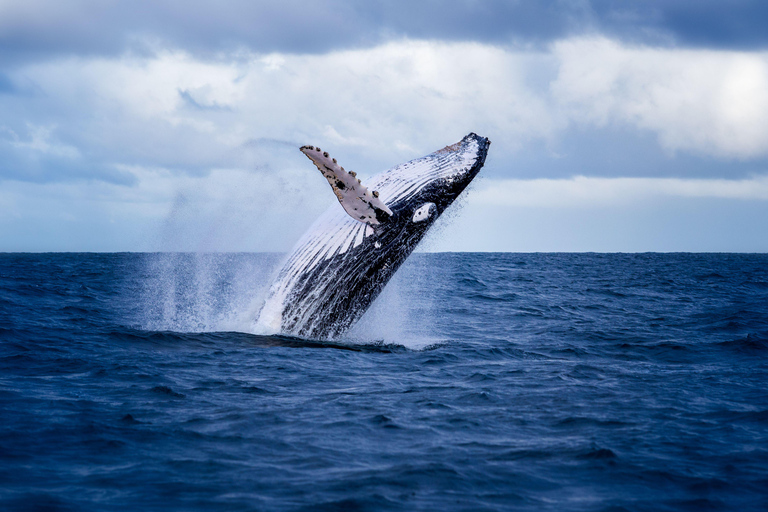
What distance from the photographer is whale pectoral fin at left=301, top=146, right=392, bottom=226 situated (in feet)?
29.5

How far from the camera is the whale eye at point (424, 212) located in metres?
10.9

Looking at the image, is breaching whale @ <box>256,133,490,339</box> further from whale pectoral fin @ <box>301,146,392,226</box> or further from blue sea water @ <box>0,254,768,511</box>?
blue sea water @ <box>0,254,768,511</box>

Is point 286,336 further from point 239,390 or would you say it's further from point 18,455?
point 18,455

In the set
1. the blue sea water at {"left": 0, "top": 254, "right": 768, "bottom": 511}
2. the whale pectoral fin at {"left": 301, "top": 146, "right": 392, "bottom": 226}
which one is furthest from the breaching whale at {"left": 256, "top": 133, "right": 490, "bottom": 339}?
the blue sea water at {"left": 0, "top": 254, "right": 768, "bottom": 511}

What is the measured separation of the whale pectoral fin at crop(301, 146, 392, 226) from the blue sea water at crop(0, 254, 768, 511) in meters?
2.17

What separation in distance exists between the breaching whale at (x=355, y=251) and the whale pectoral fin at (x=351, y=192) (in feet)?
0.71

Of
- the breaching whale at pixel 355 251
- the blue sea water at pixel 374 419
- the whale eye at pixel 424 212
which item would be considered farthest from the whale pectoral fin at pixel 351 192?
the blue sea water at pixel 374 419

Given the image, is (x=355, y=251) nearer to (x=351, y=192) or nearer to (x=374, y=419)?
(x=351, y=192)

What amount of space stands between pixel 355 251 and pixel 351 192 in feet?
4.88

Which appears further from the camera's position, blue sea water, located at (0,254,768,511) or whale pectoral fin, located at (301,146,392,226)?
whale pectoral fin, located at (301,146,392,226)

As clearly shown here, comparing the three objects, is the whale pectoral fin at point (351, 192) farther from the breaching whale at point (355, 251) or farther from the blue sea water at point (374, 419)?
the blue sea water at point (374, 419)

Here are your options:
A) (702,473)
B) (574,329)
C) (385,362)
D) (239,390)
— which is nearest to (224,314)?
(385,362)

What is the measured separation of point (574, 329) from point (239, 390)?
930cm

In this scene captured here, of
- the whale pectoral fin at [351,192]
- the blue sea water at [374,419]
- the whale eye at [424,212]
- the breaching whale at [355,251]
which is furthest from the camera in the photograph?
the whale eye at [424,212]
